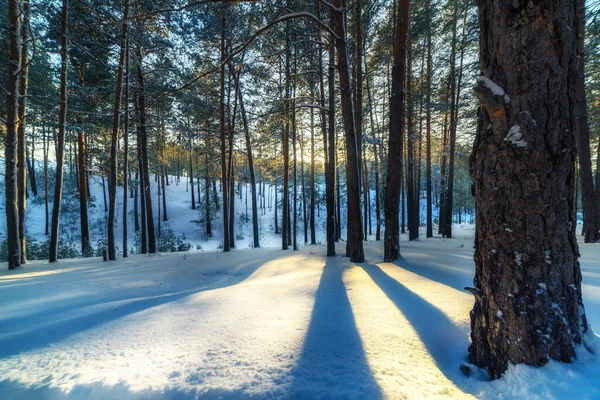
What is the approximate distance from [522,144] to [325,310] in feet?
6.47

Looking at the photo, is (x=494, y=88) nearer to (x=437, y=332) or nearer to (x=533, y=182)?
(x=533, y=182)

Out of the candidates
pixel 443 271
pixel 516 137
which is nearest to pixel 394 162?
pixel 443 271

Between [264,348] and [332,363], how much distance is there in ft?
1.52

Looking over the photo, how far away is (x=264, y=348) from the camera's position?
1.62m

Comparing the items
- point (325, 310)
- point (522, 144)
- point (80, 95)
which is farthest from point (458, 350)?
point (80, 95)

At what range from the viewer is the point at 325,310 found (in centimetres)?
238

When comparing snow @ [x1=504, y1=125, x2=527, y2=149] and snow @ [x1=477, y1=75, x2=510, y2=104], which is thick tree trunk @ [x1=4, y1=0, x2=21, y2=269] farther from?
snow @ [x1=504, y1=125, x2=527, y2=149]

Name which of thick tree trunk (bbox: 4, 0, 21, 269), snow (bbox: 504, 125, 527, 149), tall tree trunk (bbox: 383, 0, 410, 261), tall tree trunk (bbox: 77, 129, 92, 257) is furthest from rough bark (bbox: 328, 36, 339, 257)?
tall tree trunk (bbox: 77, 129, 92, 257)

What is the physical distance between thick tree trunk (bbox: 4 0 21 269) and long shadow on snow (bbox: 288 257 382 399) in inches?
329

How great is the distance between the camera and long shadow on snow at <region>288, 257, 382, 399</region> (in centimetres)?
120

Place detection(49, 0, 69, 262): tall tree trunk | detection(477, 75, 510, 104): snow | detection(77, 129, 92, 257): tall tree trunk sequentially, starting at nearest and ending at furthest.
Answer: detection(477, 75, 510, 104): snow, detection(49, 0, 69, 262): tall tree trunk, detection(77, 129, 92, 257): tall tree trunk

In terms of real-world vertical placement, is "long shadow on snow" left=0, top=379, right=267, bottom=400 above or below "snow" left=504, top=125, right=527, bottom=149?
below

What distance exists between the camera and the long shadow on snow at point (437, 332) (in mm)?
1466

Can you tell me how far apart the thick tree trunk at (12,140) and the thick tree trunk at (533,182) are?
952 centimetres
